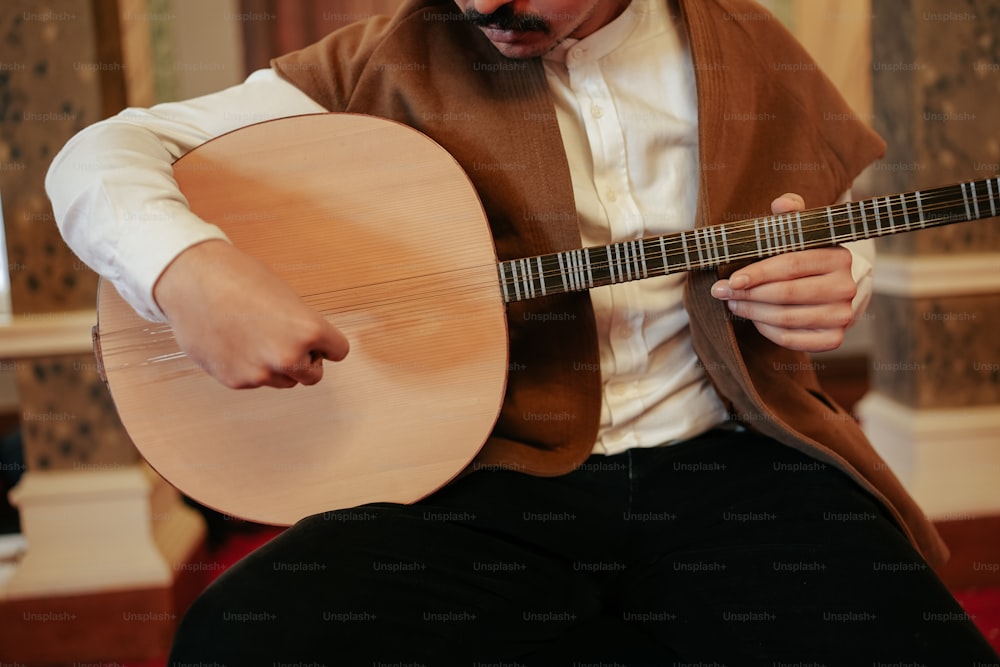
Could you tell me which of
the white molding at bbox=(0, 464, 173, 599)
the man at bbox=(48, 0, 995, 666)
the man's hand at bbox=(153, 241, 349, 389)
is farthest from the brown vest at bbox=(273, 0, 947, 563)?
the white molding at bbox=(0, 464, 173, 599)

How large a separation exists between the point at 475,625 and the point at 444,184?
55 cm

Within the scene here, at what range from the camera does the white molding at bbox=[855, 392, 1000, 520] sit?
1938 mm

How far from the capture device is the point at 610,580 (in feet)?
3.59

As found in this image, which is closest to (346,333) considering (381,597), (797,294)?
(381,597)

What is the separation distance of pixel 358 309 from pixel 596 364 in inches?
12.9

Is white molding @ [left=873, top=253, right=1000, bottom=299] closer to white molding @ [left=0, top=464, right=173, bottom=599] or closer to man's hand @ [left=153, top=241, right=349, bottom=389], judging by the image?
man's hand @ [left=153, top=241, right=349, bottom=389]

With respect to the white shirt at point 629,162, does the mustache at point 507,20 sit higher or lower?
higher

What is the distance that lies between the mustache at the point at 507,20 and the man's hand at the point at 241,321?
42 centimetres

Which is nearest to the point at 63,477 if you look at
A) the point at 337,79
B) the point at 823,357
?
the point at 337,79

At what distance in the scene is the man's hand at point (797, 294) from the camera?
3.44 feet

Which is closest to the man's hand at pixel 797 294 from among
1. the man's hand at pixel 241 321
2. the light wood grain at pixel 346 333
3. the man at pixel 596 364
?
the man at pixel 596 364

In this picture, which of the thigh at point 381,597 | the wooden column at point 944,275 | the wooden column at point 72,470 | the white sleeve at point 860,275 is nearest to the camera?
Result: the thigh at point 381,597

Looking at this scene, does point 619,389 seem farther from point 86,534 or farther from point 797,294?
point 86,534

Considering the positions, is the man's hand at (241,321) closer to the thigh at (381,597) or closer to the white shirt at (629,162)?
the thigh at (381,597)
